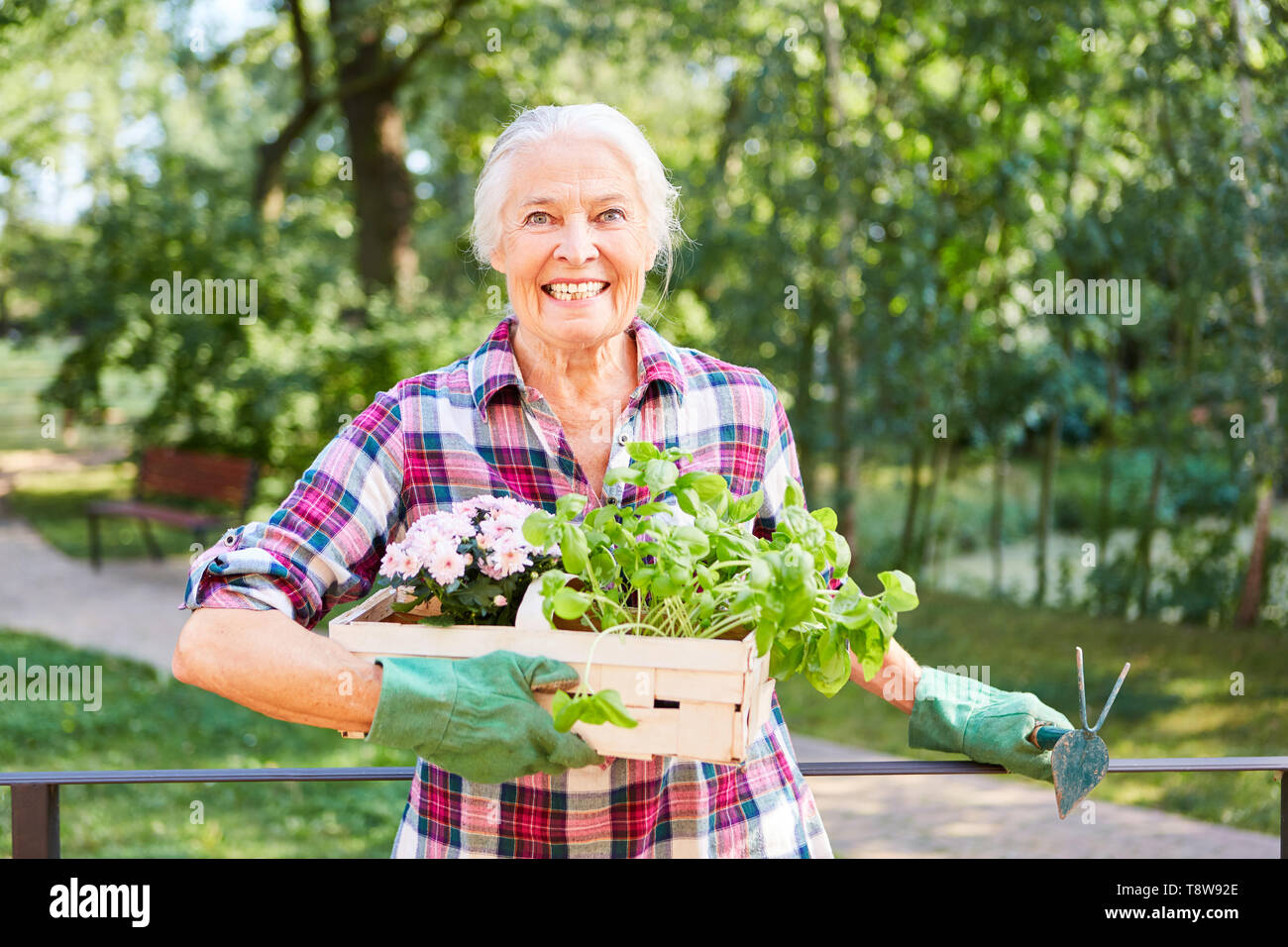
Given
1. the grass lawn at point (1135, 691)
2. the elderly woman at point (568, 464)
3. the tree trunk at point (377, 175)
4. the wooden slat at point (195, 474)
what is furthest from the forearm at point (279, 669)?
the tree trunk at point (377, 175)

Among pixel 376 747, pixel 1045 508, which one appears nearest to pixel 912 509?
pixel 1045 508

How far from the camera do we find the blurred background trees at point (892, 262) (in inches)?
278

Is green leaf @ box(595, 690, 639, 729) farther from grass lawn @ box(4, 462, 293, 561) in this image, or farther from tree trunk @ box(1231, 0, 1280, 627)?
grass lawn @ box(4, 462, 293, 561)

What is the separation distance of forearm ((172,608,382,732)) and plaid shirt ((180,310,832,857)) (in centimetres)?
9

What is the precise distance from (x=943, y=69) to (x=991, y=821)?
6774mm

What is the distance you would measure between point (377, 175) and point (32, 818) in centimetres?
1000

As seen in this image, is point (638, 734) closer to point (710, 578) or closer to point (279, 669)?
point (710, 578)

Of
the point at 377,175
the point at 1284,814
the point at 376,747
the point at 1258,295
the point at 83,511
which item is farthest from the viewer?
the point at 83,511

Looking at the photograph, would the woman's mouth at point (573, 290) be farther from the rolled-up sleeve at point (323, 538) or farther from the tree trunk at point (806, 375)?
the tree trunk at point (806, 375)

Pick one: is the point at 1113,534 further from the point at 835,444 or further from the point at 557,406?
the point at 557,406

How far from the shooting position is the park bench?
9016mm

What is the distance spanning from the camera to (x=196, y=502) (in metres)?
10.3

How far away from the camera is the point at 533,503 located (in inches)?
64.1

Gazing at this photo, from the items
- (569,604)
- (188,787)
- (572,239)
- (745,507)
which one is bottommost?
(188,787)
